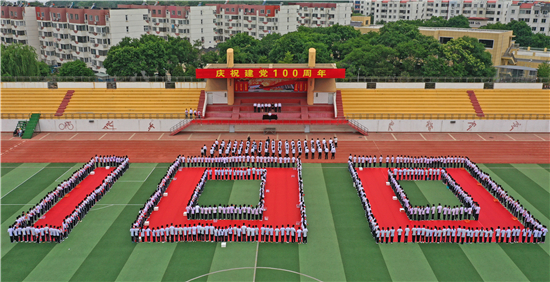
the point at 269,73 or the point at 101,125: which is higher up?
the point at 269,73

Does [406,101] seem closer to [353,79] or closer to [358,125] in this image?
[353,79]

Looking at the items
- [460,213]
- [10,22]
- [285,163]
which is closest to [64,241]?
[285,163]

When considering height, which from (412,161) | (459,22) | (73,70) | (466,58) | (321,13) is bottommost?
(412,161)

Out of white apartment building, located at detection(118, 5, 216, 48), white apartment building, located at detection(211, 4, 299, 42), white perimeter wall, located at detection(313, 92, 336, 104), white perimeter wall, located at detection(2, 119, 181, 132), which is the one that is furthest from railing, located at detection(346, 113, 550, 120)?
white apartment building, located at detection(211, 4, 299, 42)

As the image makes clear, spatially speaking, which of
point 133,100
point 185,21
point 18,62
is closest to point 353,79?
point 133,100

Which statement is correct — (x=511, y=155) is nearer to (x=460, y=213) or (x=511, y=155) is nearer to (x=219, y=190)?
(x=460, y=213)

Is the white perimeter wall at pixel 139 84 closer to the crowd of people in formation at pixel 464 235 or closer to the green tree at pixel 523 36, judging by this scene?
the crowd of people in formation at pixel 464 235

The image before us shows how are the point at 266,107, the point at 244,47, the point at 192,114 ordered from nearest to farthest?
the point at 192,114 < the point at 266,107 < the point at 244,47
